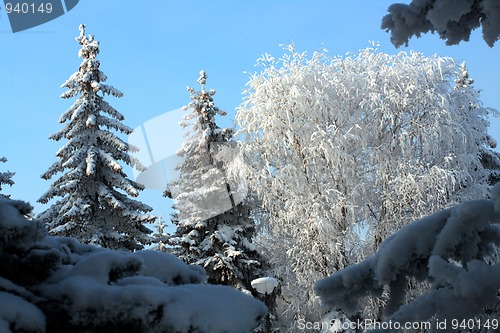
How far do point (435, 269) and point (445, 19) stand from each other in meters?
1.32

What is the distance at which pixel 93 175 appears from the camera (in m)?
18.5

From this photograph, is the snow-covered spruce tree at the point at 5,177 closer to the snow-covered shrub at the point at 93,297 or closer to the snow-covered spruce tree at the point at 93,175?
the snow-covered spruce tree at the point at 93,175

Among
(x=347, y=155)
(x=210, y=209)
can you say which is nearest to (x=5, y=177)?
(x=210, y=209)

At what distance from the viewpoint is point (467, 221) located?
9.05 ft

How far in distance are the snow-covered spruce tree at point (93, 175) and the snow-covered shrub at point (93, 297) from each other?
1532cm

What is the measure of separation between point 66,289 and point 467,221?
2023 millimetres

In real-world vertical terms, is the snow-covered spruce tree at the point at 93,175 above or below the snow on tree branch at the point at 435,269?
above

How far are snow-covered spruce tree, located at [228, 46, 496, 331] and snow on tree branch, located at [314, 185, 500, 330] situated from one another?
1227cm

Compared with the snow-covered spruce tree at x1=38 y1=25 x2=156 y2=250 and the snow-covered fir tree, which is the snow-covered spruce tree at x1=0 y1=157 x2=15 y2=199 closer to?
the snow-covered spruce tree at x1=38 y1=25 x2=156 y2=250

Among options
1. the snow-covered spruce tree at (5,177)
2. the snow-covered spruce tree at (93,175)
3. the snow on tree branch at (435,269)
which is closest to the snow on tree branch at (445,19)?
the snow on tree branch at (435,269)

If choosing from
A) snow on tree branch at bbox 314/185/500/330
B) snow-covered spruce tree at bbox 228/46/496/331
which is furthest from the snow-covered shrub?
snow-covered spruce tree at bbox 228/46/496/331

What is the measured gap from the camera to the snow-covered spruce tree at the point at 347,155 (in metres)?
15.7

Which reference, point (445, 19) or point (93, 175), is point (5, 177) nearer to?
point (93, 175)

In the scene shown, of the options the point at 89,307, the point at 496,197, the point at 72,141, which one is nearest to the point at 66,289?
the point at 89,307
